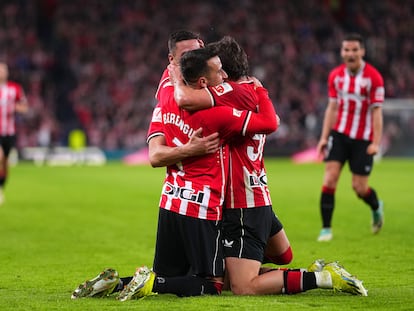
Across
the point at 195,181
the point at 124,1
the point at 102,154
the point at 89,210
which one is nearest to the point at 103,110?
the point at 102,154

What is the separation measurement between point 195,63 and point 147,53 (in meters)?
30.5

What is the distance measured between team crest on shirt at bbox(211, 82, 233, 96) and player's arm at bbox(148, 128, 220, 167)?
293mm

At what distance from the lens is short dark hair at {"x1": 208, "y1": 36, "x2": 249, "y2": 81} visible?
652cm

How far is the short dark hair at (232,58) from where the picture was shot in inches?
257

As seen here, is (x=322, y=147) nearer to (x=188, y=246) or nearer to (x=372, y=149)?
(x=372, y=149)

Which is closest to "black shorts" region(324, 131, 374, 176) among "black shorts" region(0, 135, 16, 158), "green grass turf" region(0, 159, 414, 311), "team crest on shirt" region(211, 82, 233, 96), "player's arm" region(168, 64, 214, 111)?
"green grass turf" region(0, 159, 414, 311)

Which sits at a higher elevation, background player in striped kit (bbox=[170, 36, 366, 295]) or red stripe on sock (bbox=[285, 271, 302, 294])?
background player in striped kit (bbox=[170, 36, 366, 295])

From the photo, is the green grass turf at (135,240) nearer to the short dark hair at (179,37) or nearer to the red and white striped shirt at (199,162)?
the red and white striped shirt at (199,162)

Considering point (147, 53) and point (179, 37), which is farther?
point (147, 53)

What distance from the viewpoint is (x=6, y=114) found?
16.5 metres

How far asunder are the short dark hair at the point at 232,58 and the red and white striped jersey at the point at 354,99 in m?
4.55

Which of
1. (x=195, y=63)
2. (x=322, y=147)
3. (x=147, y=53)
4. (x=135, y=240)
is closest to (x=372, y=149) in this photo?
(x=322, y=147)

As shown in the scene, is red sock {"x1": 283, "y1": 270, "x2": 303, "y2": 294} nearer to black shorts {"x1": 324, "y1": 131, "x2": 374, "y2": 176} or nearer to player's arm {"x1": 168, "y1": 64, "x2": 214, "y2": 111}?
player's arm {"x1": 168, "y1": 64, "x2": 214, "y2": 111}

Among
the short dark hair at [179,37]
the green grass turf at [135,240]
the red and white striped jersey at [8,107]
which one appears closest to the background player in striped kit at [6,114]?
the red and white striped jersey at [8,107]
